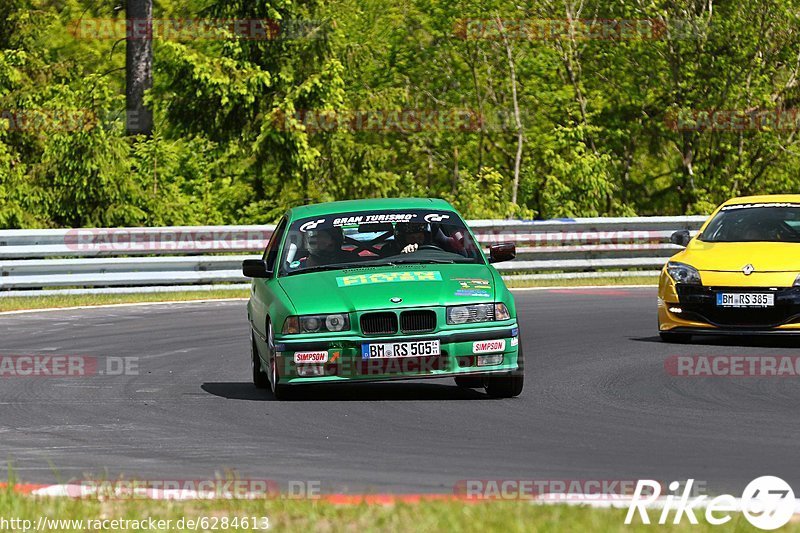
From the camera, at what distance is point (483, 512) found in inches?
245

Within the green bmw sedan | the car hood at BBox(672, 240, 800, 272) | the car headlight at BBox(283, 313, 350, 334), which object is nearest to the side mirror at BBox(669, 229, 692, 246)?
the car hood at BBox(672, 240, 800, 272)

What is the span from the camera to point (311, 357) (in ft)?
35.0

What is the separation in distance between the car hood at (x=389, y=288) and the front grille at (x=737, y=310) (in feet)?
12.4

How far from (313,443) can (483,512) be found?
2.76m

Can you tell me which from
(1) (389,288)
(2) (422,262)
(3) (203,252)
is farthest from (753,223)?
(3) (203,252)

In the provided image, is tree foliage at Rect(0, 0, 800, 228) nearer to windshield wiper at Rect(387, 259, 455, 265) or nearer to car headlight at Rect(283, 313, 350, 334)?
windshield wiper at Rect(387, 259, 455, 265)

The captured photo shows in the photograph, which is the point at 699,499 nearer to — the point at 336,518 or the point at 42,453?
the point at 336,518

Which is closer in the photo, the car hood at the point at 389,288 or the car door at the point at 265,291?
the car hood at the point at 389,288

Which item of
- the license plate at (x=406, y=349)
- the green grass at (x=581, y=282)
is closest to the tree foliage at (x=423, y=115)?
the green grass at (x=581, y=282)

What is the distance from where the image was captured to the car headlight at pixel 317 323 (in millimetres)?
10625

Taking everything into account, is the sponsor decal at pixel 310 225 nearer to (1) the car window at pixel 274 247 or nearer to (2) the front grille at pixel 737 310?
(1) the car window at pixel 274 247

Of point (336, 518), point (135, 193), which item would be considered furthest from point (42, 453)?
point (135, 193)

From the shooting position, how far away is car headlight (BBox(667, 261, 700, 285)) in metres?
14.5

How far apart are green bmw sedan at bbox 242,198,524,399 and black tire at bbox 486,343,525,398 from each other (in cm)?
1
